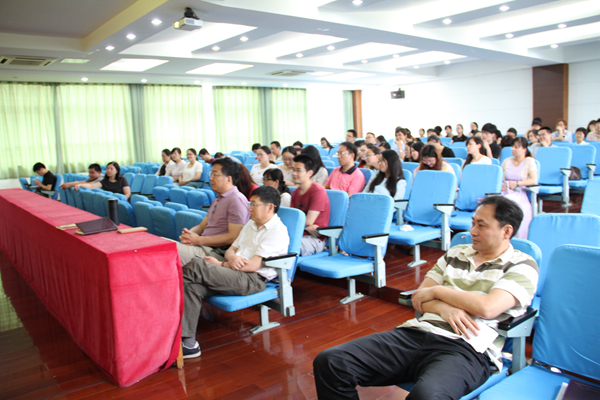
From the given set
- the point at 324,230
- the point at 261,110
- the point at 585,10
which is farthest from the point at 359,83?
the point at 324,230

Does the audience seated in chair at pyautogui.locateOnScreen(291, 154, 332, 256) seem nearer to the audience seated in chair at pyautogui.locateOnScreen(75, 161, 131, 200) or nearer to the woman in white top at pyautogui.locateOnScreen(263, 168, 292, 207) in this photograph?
the woman in white top at pyautogui.locateOnScreen(263, 168, 292, 207)

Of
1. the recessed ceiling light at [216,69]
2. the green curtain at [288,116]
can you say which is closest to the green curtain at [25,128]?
the recessed ceiling light at [216,69]

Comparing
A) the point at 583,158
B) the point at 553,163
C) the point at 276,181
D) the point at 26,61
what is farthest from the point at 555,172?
the point at 26,61

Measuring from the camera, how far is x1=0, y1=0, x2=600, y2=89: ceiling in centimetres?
615

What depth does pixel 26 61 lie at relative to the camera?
28.1ft

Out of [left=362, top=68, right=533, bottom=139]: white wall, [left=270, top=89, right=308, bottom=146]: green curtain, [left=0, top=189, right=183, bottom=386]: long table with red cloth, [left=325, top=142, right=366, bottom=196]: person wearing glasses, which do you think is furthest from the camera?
[left=270, top=89, right=308, bottom=146]: green curtain

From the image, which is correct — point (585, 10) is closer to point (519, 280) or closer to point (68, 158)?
point (519, 280)

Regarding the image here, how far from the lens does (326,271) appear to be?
3.22 metres

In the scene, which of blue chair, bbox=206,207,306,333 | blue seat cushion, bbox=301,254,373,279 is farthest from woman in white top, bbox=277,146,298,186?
blue chair, bbox=206,207,306,333

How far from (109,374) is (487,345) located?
2047mm

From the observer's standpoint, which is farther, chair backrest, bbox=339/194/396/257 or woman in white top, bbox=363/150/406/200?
woman in white top, bbox=363/150/406/200

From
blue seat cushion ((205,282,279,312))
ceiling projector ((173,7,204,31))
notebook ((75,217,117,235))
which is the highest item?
ceiling projector ((173,7,204,31))

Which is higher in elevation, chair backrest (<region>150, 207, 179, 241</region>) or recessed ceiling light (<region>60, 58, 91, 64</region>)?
recessed ceiling light (<region>60, 58, 91, 64</region>)

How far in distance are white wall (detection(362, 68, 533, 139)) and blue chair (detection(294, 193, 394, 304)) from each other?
39.4 feet
